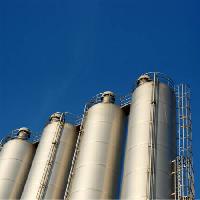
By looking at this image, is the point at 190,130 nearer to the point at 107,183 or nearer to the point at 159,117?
the point at 159,117

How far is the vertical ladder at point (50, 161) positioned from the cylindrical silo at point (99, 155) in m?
1.61

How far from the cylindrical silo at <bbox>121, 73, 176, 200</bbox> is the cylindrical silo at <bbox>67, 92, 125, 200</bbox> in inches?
50.2

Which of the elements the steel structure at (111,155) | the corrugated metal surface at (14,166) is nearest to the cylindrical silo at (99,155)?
the steel structure at (111,155)

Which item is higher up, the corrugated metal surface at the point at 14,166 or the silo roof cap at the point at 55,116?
the silo roof cap at the point at 55,116

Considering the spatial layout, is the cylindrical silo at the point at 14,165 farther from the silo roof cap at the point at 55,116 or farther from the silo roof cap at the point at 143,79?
the silo roof cap at the point at 143,79

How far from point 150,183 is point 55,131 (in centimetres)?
844

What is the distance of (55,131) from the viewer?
22.0 metres

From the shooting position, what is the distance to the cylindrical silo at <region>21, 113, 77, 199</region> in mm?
19047

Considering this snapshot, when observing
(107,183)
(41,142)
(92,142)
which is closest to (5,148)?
(41,142)

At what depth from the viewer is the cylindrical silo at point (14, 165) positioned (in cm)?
2097

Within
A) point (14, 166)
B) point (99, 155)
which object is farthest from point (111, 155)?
point (14, 166)

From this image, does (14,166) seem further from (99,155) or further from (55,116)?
(99,155)

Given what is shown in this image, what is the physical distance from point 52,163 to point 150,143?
597cm

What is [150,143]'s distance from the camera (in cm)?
1639
